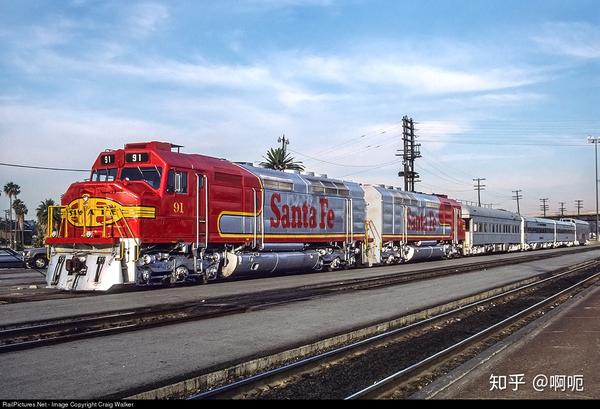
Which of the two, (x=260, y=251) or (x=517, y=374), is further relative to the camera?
(x=260, y=251)

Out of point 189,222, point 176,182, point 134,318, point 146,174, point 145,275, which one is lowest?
point 134,318

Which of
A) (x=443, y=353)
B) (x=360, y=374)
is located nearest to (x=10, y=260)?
(x=443, y=353)

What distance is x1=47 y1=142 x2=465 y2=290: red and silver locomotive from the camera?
1609cm

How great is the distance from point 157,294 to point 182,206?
3238 mm

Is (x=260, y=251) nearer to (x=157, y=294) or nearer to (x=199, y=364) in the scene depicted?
(x=157, y=294)

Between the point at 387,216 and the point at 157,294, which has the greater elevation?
the point at 387,216

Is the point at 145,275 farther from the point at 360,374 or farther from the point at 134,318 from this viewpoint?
the point at 360,374

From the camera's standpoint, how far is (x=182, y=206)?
17.8 metres

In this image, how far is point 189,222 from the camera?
58.7ft

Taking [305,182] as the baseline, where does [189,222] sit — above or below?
below

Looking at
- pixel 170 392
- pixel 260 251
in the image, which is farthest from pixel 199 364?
pixel 260 251

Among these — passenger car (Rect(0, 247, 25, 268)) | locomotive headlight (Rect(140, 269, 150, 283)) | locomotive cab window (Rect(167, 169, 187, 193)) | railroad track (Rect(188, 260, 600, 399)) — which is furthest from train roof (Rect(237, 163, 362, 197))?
passenger car (Rect(0, 247, 25, 268))

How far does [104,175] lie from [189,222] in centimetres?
302

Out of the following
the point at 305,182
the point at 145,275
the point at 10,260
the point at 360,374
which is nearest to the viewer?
the point at 360,374
